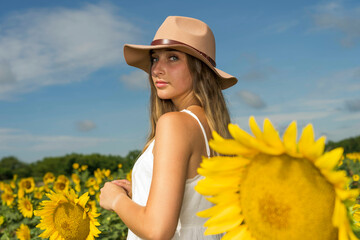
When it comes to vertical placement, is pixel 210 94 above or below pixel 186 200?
above

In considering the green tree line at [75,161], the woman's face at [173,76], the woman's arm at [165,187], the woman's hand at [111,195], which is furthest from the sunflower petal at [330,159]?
the green tree line at [75,161]

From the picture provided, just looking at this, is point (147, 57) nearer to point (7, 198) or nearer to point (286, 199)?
point (286, 199)

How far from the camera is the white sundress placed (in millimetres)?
2228

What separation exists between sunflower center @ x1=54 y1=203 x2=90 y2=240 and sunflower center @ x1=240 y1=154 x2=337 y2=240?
1.94m

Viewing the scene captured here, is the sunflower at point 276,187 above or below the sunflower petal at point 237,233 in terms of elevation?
above

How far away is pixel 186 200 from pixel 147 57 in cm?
145

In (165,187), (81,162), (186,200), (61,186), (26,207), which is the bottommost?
(26,207)

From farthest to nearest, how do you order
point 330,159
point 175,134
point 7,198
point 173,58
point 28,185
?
point 28,185 → point 7,198 → point 173,58 → point 175,134 → point 330,159

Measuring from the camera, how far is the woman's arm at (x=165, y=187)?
6.11 ft

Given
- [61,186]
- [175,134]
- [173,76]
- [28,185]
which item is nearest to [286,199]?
[175,134]

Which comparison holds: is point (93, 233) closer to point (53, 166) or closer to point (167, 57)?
point (167, 57)

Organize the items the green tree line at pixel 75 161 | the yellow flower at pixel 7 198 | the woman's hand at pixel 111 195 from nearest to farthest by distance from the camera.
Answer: the woman's hand at pixel 111 195, the yellow flower at pixel 7 198, the green tree line at pixel 75 161

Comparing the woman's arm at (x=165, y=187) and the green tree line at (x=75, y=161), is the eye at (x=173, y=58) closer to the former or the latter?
the woman's arm at (x=165, y=187)

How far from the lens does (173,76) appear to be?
2652mm
